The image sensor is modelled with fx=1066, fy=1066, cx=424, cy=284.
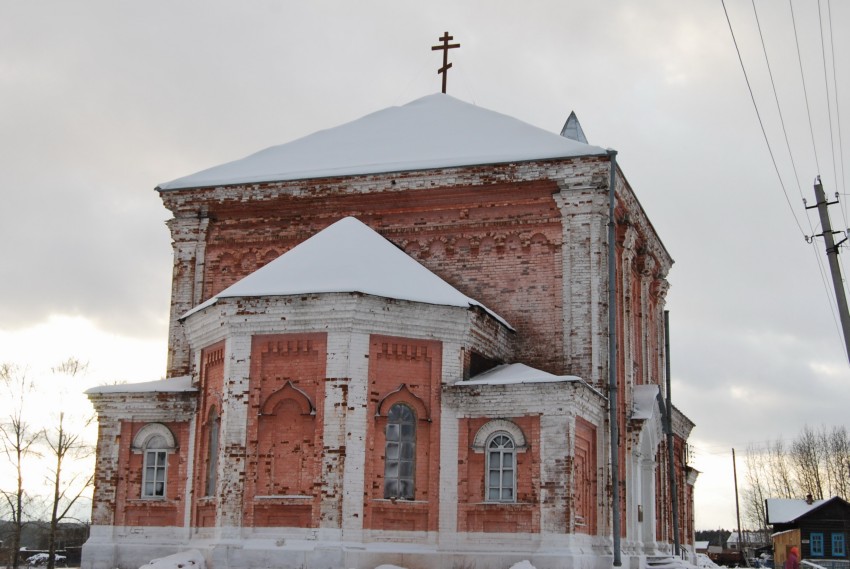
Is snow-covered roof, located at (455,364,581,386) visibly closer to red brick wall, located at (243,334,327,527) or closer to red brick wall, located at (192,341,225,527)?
red brick wall, located at (243,334,327,527)

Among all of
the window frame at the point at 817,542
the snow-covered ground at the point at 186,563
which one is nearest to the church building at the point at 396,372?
the snow-covered ground at the point at 186,563

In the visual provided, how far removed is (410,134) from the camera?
22344 mm

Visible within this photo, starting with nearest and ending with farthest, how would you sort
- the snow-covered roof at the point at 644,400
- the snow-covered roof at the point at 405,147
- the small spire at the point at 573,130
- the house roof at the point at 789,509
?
the snow-covered roof at the point at 405,147
the snow-covered roof at the point at 644,400
the small spire at the point at 573,130
the house roof at the point at 789,509

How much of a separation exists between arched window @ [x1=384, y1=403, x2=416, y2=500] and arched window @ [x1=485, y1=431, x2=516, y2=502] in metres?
1.26

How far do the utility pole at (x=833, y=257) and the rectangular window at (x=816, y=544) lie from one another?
26.2m

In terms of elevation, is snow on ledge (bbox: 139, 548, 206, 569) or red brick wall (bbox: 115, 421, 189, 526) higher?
red brick wall (bbox: 115, 421, 189, 526)

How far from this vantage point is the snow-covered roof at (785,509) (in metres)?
40.9

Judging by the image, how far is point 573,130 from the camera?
2631 centimetres

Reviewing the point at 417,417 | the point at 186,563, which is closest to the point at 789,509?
the point at 417,417

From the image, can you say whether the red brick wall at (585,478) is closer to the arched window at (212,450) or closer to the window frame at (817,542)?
the arched window at (212,450)

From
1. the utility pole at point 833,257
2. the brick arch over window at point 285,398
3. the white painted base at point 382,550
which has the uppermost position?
the utility pole at point 833,257

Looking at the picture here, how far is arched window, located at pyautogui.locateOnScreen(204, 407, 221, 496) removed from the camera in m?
17.8

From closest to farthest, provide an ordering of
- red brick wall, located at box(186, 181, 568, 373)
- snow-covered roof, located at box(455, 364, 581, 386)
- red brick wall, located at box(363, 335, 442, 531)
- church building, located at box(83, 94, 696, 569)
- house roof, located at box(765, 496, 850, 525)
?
church building, located at box(83, 94, 696, 569), red brick wall, located at box(363, 335, 442, 531), snow-covered roof, located at box(455, 364, 581, 386), red brick wall, located at box(186, 181, 568, 373), house roof, located at box(765, 496, 850, 525)

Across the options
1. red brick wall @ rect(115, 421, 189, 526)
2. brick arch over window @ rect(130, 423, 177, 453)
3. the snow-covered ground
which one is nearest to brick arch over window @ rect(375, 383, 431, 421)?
the snow-covered ground
